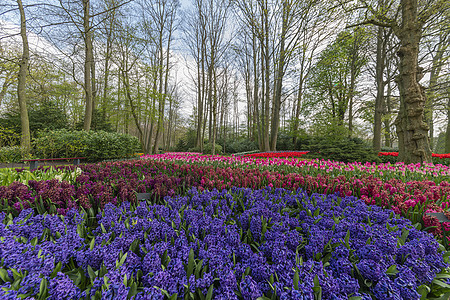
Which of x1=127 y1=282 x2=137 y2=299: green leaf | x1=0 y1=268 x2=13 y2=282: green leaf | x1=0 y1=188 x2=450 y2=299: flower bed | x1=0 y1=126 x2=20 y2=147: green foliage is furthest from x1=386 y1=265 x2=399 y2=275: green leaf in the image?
x1=0 y1=126 x2=20 y2=147: green foliage

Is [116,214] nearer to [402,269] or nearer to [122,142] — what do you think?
[402,269]

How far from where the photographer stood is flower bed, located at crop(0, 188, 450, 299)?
88cm

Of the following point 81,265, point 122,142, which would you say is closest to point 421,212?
point 81,265

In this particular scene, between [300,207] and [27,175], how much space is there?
4132 mm

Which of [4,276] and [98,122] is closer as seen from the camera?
[4,276]

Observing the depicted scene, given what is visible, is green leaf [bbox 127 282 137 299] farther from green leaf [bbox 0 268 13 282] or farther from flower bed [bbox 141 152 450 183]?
flower bed [bbox 141 152 450 183]

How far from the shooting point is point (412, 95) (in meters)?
5.68

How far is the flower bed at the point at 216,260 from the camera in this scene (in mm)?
880

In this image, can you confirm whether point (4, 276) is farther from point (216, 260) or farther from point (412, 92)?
point (412, 92)

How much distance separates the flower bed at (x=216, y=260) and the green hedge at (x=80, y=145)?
7.54 meters

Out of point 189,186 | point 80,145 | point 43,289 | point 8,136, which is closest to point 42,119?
point 8,136

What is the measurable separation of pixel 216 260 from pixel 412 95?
775cm

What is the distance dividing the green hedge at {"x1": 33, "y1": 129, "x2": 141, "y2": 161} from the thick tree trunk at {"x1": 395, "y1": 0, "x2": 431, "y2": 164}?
37.9ft

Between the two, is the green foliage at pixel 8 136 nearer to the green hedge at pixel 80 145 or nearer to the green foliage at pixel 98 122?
the green hedge at pixel 80 145
